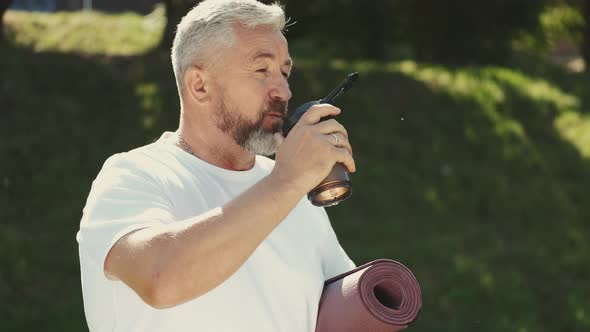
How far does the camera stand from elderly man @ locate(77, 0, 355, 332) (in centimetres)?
212

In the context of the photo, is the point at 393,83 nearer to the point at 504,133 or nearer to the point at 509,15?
the point at 504,133

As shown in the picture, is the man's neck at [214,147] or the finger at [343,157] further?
the man's neck at [214,147]

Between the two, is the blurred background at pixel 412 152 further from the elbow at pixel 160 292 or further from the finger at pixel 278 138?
the elbow at pixel 160 292

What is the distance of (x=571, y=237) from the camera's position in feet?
31.1

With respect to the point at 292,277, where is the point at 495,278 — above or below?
below

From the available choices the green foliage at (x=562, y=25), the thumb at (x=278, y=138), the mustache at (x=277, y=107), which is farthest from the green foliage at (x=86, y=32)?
the thumb at (x=278, y=138)

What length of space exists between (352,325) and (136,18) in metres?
13.8

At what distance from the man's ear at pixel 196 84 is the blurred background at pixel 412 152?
190 inches

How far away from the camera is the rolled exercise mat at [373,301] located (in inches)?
103

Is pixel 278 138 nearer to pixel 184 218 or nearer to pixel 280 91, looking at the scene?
pixel 280 91

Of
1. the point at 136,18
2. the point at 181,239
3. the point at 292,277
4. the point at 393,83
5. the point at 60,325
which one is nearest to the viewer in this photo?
the point at 181,239

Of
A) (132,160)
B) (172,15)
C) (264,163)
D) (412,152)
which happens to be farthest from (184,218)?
(172,15)

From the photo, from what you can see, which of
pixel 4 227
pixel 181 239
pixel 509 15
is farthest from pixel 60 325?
pixel 509 15

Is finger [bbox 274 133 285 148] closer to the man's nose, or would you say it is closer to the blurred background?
the man's nose
